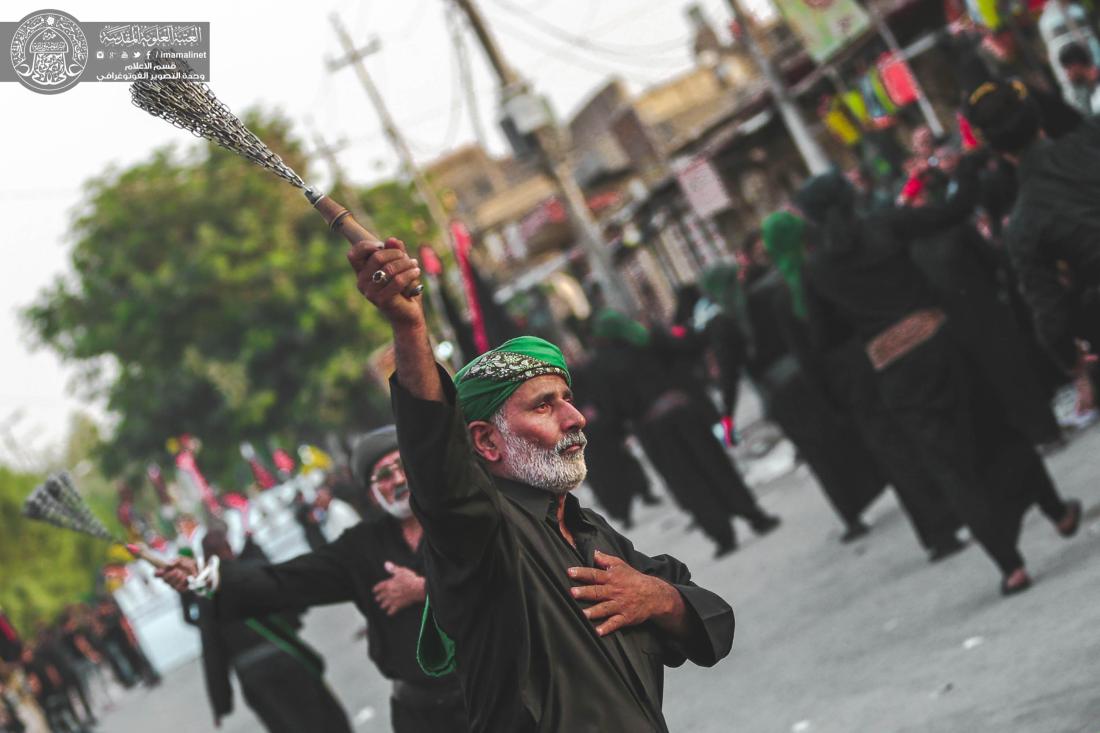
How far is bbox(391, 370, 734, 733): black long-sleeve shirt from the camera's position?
9.11 ft

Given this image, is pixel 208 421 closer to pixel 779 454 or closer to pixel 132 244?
pixel 132 244

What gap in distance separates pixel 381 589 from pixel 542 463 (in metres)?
2.01

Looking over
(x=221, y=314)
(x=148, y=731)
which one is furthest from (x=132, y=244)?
(x=148, y=731)

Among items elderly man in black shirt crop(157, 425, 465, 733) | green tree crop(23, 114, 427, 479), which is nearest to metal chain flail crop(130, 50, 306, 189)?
elderly man in black shirt crop(157, 425, 465, 733)

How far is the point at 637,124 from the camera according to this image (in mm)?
43781

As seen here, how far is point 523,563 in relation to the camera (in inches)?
118

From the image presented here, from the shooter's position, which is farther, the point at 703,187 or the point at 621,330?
the point at 703,187

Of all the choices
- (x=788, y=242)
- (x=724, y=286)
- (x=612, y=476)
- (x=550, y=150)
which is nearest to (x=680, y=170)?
(x=550, y=150)

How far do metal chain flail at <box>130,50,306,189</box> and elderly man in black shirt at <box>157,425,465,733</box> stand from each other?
2.43 metres

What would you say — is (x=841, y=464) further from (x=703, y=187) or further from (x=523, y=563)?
(x=703, y=187)

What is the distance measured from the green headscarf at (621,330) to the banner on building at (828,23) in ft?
24.6

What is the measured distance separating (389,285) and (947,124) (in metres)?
21.3

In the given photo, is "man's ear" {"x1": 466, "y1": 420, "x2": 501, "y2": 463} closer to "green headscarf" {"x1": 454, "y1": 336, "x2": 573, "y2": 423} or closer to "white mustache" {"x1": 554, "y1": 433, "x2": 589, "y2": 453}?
"green headscarf" {"x1": 454, "y1": 336, "x2": 573, "y2": 423}

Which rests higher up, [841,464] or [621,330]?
[621,330]
